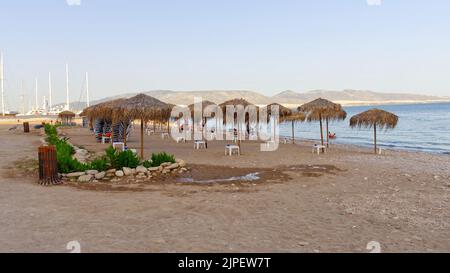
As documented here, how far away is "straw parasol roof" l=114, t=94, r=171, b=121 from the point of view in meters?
13.5

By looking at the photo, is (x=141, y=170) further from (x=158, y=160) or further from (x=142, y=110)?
(x=142, y=110)

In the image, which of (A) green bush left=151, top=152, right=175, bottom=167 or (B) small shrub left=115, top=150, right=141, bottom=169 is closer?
(B) small shrub left=115, top=150, right=141, bottom=169

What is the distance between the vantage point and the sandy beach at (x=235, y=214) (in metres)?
4.59

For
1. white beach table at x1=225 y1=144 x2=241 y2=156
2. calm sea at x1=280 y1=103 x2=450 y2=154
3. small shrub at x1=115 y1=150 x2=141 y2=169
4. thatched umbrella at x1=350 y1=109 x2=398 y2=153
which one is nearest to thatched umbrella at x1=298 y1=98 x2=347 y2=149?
thatched umbrella at x1=350 y1=109 x2=398 y2=153

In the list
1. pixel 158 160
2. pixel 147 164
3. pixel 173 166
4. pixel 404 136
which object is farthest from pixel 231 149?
pixel 404 136

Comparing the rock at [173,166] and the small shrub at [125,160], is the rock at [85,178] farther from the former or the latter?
the rock at [173,166]

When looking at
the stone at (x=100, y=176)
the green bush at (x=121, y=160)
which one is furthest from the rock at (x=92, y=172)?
the green bush at (x=121, y=160)

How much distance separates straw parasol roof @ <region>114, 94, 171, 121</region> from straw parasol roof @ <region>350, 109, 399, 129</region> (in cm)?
907

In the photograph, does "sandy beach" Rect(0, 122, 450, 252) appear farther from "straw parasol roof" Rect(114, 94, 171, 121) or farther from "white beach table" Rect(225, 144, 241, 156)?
"white beach table" Rect(225, 144, 241, 156)

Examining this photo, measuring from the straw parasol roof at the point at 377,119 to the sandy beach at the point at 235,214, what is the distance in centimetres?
676

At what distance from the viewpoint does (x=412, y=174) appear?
413 inches

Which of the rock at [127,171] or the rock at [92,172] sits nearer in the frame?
the rock at [92,172]
